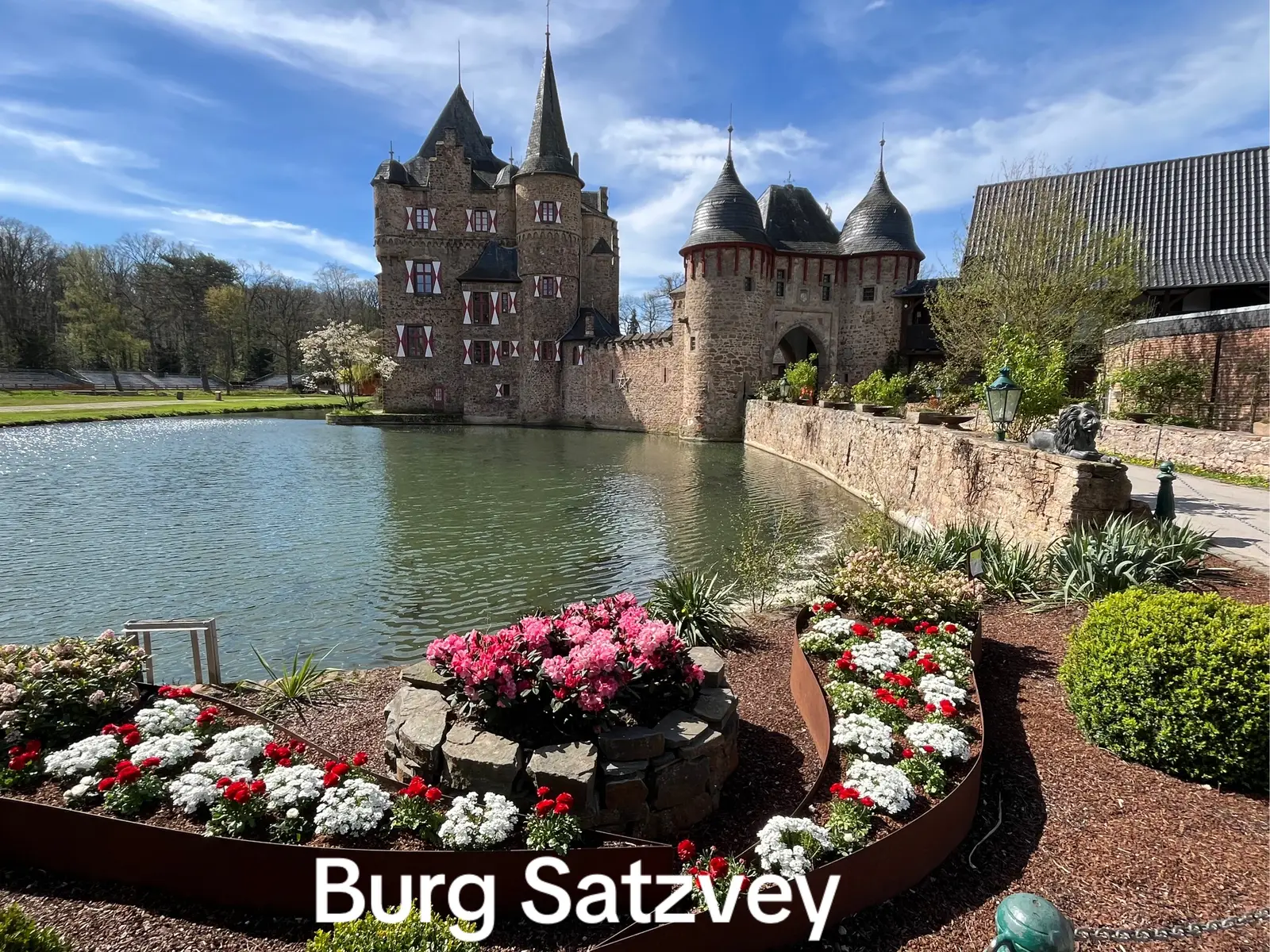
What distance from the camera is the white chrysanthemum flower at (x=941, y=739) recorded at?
3.60 m

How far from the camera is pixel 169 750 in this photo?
A: 11.8ft

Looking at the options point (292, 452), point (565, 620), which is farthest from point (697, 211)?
point (565, 620)

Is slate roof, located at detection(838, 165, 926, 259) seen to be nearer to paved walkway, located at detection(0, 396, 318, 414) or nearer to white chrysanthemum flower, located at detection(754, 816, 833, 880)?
white chrysanthemum flower, located at detection(754, 816, 833, 880)

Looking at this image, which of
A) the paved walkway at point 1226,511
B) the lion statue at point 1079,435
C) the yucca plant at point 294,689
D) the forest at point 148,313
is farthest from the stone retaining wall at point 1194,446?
the forest at point 148,313

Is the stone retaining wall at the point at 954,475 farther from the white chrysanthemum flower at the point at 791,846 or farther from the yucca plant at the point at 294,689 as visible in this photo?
the yucca plant at the point at 294,689

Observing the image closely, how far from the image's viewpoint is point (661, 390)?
30.7m

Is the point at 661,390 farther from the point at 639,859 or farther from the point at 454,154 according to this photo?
the point at 639,859

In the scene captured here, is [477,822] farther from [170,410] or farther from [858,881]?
[170,410]

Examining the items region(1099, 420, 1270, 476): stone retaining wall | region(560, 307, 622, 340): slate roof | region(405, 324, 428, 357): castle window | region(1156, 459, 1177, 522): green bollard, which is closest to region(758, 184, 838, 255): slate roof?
region(560, 307, 622, 340): slate roof

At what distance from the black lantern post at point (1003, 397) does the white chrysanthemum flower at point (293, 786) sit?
9.38 meters

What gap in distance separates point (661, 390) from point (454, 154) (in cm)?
1863

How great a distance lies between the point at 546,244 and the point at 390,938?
34.5 m

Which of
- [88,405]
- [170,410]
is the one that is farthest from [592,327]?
[88,405]

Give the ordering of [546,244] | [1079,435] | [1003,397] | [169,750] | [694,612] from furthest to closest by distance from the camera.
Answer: [546,244], [1003,397], [1079,435], [694,612], [169,750]
